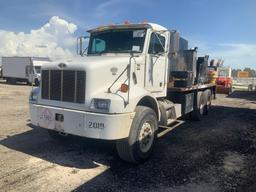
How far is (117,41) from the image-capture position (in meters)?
7.05

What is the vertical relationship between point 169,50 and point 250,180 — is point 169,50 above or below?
above

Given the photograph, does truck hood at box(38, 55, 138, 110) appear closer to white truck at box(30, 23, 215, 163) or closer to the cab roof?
white truck at box(30, 23, 215, 163)

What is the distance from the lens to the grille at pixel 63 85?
5.52 meters

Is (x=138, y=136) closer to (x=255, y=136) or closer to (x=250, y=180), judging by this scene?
(x=250, y=180)

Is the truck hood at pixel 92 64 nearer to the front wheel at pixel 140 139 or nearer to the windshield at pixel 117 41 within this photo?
the windshield at pixel 117 41

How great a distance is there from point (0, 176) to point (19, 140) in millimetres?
2466

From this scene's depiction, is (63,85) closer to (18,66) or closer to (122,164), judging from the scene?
(122,164)

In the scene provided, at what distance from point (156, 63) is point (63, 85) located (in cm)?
256

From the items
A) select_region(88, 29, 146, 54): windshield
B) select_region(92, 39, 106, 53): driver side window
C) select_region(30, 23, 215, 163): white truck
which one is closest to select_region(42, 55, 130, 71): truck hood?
select_region(30, 23, 215, 163): white truck

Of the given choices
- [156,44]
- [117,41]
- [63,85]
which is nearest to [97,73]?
[63,85]

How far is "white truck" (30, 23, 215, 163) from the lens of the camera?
5322 millimetres

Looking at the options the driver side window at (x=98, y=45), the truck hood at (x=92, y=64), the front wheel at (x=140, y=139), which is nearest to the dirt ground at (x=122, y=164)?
the front wheel at (x=140, y=139)

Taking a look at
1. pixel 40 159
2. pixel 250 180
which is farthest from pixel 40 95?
pixel 250 180

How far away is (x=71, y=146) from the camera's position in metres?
7.09
